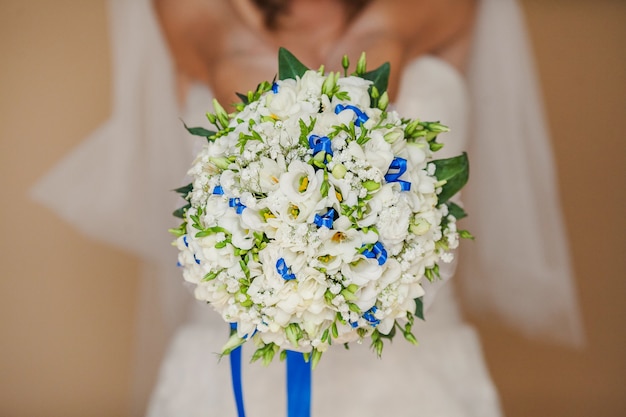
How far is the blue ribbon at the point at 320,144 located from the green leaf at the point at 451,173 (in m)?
0.26

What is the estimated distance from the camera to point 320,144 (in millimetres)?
988

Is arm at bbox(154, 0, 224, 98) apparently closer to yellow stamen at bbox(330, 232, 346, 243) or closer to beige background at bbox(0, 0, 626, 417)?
beige background at bbox(0, 0, 626, 417)

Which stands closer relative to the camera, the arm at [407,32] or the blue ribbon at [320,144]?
the blue ribbon at [320,144]

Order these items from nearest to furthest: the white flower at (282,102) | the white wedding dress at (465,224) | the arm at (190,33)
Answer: the white flower at (282,102)
the white wedding dress at (465,224)
the arm at (190,33)

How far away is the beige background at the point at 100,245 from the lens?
170cm

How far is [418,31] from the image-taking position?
1.71 m

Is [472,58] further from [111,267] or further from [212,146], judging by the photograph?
[111,267]

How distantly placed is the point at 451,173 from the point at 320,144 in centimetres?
29

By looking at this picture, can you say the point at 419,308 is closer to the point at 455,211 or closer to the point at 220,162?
the point at 455,211

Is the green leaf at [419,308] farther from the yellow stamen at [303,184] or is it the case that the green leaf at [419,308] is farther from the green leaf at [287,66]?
the green leaf at [287,66]

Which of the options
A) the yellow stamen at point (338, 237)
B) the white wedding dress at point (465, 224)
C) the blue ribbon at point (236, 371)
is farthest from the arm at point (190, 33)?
the yellow stamen at point (338, 237)

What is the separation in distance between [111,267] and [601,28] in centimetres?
146

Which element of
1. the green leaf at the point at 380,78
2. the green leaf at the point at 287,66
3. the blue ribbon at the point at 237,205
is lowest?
the blue ribbon at the point at 237,205

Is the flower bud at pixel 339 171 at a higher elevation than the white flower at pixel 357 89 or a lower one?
lower
